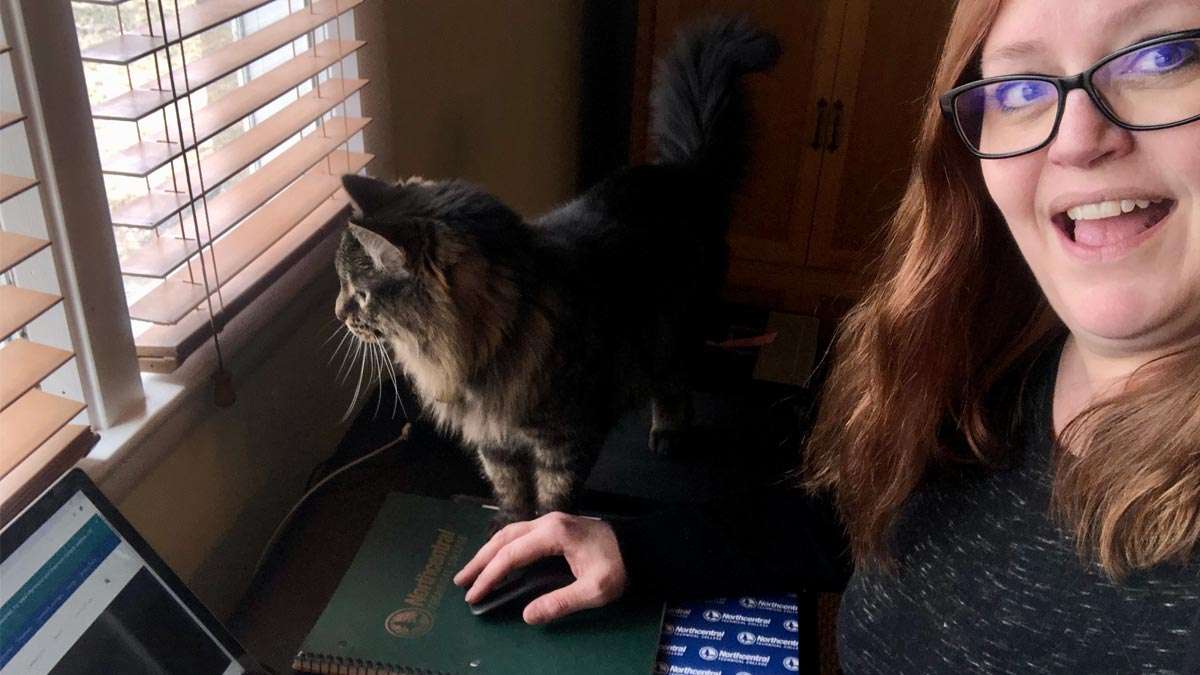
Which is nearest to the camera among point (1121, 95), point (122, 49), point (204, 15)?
point (1121, 95)

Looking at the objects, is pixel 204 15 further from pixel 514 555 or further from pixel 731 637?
pixel 731 637

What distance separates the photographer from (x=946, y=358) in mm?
899

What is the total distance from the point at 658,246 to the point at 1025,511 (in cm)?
68

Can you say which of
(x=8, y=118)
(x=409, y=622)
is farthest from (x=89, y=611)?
(x=8, y=118)

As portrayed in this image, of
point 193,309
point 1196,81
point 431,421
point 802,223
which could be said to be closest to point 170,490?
point 193,309

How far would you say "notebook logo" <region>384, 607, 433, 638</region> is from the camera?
87cm

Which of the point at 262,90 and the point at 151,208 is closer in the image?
the point at 151,208

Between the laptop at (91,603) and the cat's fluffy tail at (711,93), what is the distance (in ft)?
3.34

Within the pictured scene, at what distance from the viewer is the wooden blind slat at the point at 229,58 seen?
34.2 inches

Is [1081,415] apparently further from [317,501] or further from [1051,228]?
[317,501]

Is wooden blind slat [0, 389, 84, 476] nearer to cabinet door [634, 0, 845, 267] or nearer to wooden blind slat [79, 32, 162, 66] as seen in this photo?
wooden blind slat [79, 32, 162, 66]

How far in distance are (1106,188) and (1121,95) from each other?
0.06 metres

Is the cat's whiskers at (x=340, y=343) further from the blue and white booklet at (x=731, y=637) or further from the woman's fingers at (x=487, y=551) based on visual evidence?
the blue and white booklet at (x=731, y=637)

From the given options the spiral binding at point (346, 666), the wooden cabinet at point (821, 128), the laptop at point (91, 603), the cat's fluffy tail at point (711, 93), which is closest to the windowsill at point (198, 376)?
the laptop at point (91, 603)
